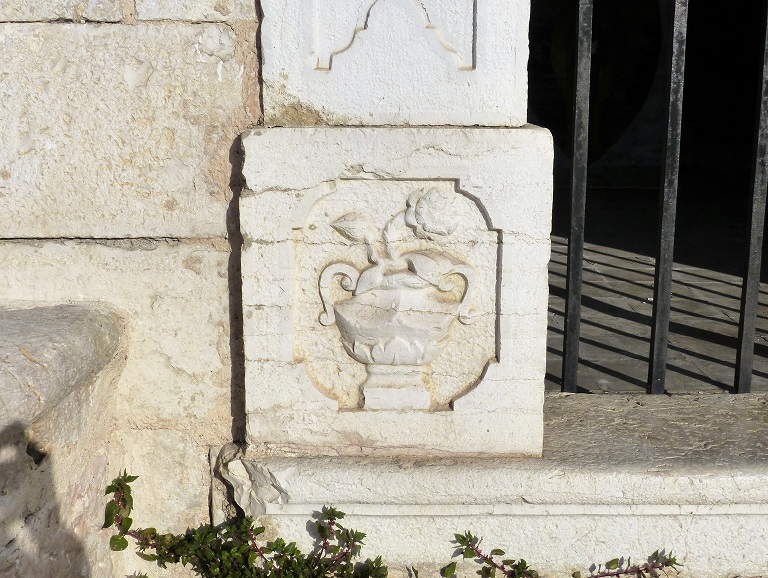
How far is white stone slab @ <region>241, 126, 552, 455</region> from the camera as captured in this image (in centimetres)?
190

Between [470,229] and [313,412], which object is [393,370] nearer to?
[313,412]

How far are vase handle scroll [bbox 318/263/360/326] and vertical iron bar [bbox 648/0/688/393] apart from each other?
869 millimetres

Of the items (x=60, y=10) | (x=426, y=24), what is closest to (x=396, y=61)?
(x=426, y=24)

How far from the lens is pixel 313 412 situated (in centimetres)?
205

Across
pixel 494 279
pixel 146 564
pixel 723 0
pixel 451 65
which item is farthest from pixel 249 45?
pixel 723 0

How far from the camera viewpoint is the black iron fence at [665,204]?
216 centimetres

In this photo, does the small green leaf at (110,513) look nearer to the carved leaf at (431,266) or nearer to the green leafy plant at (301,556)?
the green leafy plant at (301,556)

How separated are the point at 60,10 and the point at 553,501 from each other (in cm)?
159

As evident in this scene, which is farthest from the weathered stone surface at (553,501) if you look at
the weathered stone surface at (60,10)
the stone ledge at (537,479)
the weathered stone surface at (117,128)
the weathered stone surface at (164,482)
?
the weathered stone surface at (60,10)

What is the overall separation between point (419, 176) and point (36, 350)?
888 mm

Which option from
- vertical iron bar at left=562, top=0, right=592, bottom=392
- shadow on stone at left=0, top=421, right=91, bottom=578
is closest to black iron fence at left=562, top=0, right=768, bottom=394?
vertical iron bar at left=562, top=0, right=592, bottom=392

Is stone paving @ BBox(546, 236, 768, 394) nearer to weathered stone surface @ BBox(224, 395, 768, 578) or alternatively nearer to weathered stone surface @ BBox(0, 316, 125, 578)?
weathered stone surface @ BBox(224, 395, 768, 578)

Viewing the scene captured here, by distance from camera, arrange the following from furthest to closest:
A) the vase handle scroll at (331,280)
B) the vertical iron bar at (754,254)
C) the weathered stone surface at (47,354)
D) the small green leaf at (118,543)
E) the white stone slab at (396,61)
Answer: the vertical iron bar at (754,254) → the small green leaf at (118,543) → the vase handle scroll at (331,280) → the white stone slab at (396,61) → the weathered stone surface at (47,354)

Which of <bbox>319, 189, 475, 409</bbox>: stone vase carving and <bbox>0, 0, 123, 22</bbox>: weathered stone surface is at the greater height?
<bbox>0, 0, 123, 22</bbox>: weathered stone surface
